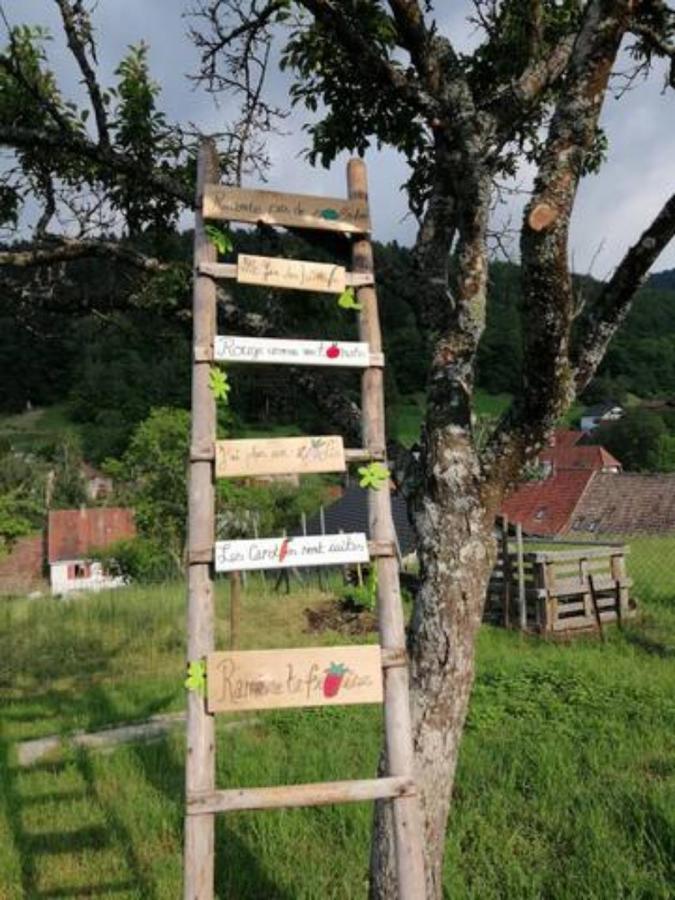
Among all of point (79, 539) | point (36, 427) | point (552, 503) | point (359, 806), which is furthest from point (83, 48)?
point (36, 427)

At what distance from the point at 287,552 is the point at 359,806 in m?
2.84

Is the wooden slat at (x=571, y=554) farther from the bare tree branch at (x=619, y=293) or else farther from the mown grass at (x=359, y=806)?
the bare tree branch at (x=619, y=293)

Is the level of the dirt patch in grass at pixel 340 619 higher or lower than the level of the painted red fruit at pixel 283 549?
lower

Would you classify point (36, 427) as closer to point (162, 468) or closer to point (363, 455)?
point (162, 468)

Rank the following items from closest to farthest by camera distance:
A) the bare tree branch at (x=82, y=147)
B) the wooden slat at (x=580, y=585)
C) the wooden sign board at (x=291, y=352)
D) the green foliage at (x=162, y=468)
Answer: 1. the wooden sign board at (x=291, y=352)
2. the bare tree branch at (x=82, y=147)
3. the wooden slat at (x=580, y=585)
4. the green foliage at (x=162, y=468)

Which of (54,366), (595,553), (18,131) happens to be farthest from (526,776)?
(54,366)

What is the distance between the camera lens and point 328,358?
320 cm

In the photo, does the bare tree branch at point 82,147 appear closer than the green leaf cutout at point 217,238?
No

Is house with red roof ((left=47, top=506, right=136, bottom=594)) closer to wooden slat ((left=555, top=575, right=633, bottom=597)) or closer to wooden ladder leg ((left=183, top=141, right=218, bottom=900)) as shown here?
wooden slat ((left=555, top=575, right=633, bottom=597))

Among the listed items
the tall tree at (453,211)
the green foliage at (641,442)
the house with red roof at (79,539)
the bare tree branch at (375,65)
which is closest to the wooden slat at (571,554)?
the tall tree at (453,211)

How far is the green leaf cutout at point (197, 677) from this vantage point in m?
2.74

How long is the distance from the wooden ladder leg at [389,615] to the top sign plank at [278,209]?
0.46ft

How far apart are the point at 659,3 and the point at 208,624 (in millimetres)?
4508

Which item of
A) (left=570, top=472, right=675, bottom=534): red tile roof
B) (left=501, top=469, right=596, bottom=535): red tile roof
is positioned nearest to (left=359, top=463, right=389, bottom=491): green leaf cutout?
(left=570, top=472, right=675, bottom=534): red tile roof
